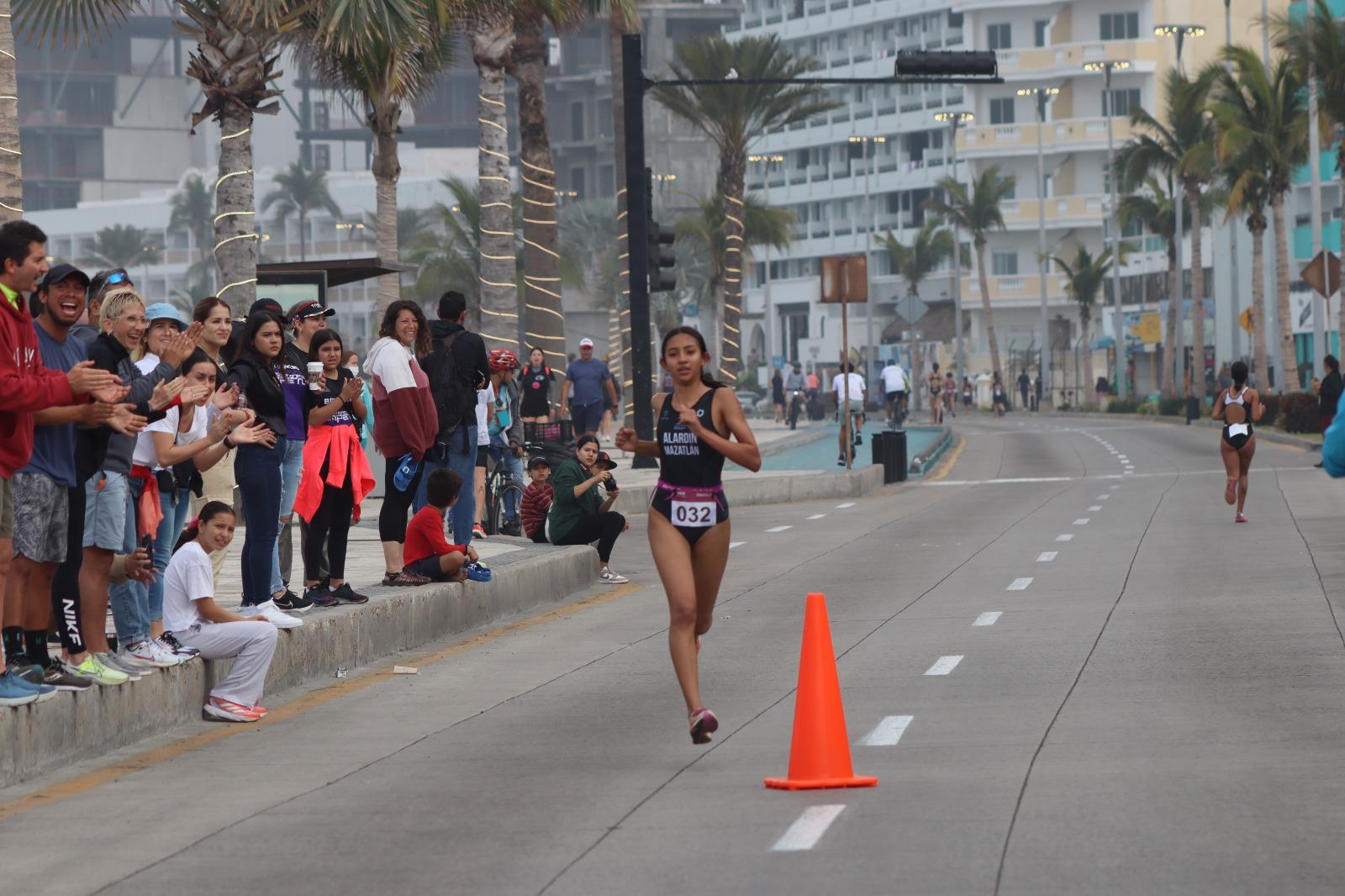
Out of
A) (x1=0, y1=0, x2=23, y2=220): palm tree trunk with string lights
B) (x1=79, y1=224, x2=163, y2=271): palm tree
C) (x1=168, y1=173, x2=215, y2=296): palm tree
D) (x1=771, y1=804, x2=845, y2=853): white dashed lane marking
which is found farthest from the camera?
(x1=79, y1=224, x2=163, y2=271): palm tree

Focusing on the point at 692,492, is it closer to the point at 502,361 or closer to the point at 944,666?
the point at 944,666

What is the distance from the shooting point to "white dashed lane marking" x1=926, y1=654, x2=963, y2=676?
1226cm

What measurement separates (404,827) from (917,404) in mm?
97795

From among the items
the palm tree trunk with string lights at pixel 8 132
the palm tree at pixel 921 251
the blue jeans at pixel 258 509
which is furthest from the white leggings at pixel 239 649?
the palm tree at pixel 921 251

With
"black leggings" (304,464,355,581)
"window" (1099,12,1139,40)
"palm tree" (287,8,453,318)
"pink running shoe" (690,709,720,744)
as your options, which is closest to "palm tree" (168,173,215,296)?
"window" (1099,12,1139,40)

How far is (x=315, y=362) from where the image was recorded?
1334 centimetres

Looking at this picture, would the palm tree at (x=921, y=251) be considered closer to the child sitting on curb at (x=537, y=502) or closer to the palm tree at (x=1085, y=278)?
the palm tree at (x=1085, y=278)

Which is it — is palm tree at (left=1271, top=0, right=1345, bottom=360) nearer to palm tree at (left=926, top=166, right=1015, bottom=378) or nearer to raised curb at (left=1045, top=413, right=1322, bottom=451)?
raised curb at (left=1045, top=413, right=1322, bottom=451)

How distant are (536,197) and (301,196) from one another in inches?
4353

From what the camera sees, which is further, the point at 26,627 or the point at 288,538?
the point at 288,538

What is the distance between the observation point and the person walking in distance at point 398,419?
1452 centimetres

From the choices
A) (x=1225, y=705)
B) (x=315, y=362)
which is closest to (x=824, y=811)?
(x=1225, y=705)

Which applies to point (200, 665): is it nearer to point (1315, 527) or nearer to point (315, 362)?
point (315, 362)

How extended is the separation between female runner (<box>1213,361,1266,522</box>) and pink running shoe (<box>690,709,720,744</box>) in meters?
15.3
